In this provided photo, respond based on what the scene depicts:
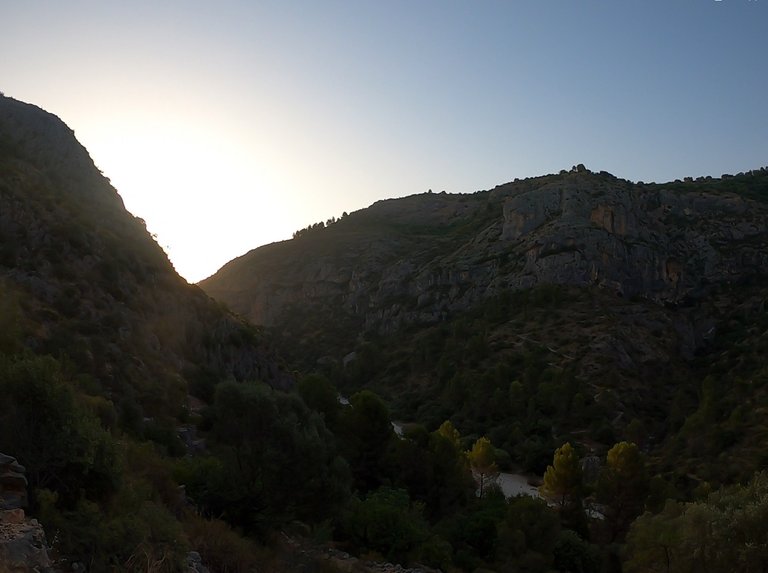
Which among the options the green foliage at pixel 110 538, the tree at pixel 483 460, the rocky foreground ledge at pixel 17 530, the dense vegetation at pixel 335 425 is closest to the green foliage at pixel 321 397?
the dense vegetation at pixel 335 425

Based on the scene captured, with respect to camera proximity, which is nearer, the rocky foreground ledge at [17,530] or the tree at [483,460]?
the rocky foreground ledge at [17,530]

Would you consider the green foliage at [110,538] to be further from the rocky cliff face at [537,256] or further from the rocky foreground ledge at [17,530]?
the rocky cliff face at [537,256]

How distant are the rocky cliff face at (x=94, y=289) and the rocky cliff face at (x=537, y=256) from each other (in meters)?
57.3

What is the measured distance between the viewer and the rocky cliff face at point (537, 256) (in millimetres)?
86062

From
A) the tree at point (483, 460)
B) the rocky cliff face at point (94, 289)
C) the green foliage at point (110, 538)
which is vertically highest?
Answer: the rocky cliff face at point (94, 289)

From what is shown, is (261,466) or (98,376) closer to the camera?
(261,466)

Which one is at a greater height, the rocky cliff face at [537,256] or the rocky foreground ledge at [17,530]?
the rocky cliff face at [537,256]

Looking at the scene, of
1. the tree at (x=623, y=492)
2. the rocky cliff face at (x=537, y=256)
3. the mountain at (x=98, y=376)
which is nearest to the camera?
the mountain at (x=98, y=376)

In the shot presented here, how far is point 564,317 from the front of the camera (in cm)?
7919

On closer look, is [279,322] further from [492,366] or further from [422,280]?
[492,366]

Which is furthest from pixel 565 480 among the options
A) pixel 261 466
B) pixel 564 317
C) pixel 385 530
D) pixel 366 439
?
pixel 564 317

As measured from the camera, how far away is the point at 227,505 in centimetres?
1580

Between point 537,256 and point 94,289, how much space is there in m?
68.6

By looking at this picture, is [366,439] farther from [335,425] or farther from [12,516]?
[12,516]
